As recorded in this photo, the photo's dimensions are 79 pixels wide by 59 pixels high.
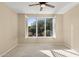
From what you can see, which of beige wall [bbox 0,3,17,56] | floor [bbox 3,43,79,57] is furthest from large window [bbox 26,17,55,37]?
beige wall [bbox 0,3,17,56]

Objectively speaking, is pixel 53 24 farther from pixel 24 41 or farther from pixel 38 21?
pixel 24 41

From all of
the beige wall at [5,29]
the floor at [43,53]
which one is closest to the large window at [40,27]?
the floor at [43,53]

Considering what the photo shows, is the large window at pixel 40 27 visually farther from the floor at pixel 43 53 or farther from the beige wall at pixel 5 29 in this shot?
the beige wall at pixel 5 29

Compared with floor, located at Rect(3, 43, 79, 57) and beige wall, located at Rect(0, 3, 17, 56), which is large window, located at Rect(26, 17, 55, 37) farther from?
beige wall, located at Rect(0, 3, 17, 56)

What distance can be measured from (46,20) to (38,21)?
518mm

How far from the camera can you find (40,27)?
28.4 feet

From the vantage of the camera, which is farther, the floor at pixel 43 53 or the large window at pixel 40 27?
the large window at pixel 40 27

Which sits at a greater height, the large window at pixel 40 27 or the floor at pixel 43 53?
the large window at pixel 40 27

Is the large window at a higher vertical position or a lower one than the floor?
higher

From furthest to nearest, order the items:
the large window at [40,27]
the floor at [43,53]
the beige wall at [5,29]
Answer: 1. the large window at [40,27]
2. the floor at [43,53]
3. the beige wall at [5,29]

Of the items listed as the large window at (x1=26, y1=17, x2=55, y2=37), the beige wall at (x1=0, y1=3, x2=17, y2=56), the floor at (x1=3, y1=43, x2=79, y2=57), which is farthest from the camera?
the large window at (x1=26, y1=17, x2=55, y2=37)

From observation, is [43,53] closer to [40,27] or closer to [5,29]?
[5,29]

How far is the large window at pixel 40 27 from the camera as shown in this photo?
8.59 metres

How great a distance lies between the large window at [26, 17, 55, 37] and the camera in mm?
8594
